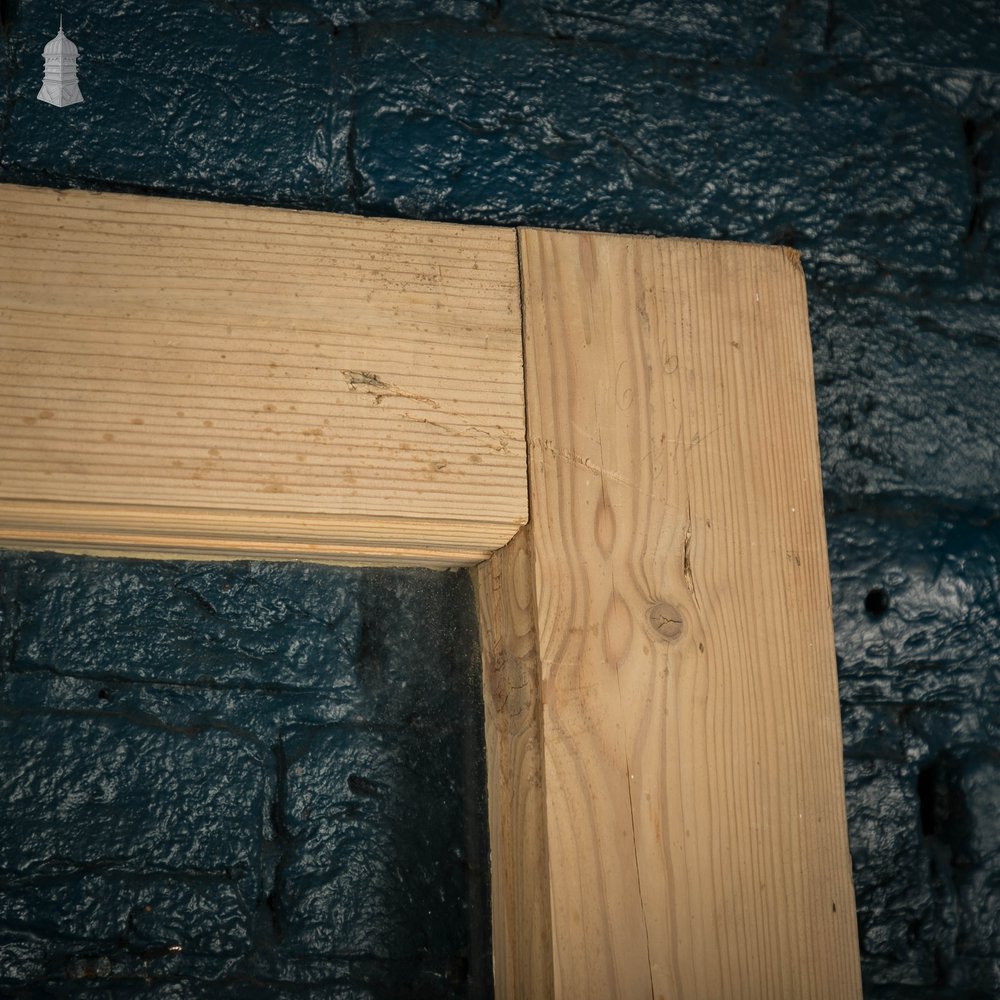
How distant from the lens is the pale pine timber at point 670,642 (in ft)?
3.99

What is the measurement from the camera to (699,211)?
154 centimetres

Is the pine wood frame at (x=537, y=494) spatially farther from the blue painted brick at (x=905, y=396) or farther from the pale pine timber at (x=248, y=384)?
the blue painted brick at (x=905, y=396)

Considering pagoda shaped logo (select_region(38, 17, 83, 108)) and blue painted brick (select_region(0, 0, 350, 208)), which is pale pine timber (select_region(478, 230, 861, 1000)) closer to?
blue painted brick (select_region(0, 0, 350, 208))

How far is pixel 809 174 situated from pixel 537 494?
0.67 metres

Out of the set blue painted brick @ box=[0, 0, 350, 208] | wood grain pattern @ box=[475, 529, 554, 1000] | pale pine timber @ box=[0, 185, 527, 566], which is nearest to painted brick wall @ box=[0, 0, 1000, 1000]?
blue painted brick @ box=[0, 0, 350, 208]

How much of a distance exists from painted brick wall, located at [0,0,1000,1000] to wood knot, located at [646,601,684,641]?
0.31m

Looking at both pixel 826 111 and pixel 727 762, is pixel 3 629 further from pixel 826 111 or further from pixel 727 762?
pixel 826 111

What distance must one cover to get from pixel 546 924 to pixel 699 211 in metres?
0.94

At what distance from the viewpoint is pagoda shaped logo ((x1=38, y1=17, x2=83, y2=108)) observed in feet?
Answer: 4.47

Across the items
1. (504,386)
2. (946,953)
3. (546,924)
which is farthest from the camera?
(946,953)

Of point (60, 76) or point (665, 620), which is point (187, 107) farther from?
point (665, 620)

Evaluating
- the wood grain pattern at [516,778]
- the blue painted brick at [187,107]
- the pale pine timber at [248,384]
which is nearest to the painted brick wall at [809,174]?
the blue painted brick at [187,107]

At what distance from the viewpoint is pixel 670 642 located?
4.21ft

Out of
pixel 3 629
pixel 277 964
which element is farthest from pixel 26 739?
pixel 277 964
